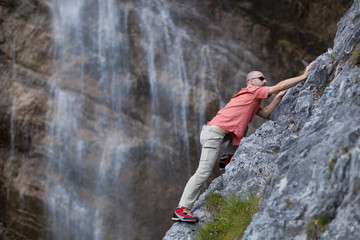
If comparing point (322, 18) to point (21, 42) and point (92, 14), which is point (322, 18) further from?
point (21, 42)

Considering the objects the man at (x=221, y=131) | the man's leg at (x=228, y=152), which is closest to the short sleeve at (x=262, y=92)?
the man at (x=221, y=131)

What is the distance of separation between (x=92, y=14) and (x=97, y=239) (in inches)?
260

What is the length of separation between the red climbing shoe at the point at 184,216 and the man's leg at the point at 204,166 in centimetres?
6

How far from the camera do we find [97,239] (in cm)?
1232

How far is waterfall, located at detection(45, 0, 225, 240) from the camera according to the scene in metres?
12.4

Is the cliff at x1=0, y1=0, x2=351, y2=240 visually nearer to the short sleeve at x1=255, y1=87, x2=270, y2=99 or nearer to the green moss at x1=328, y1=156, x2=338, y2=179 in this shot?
the short sleeve at x1=255, y1=87, x2=270, y2=99

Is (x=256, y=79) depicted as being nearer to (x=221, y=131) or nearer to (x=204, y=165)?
(x=221, y=131)

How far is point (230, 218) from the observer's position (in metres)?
4.86

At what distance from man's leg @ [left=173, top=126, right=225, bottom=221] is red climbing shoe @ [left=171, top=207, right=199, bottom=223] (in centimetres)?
6

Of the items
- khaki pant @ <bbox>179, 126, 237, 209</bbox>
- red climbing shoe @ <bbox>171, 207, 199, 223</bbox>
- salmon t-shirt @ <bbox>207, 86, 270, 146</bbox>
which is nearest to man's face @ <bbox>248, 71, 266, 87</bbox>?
salmon t-shirt @ <bbox>207, 86, 270, 146</bbox>

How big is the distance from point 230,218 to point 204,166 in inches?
28.6

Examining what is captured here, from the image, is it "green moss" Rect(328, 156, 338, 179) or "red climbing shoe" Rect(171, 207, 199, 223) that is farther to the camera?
"red climbing shoe" Rect(171, 207, 199, 223)

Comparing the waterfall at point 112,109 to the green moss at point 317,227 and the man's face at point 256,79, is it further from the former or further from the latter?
the green moss at point 317,227

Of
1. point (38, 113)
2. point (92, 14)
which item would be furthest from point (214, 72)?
point (38, 113)
